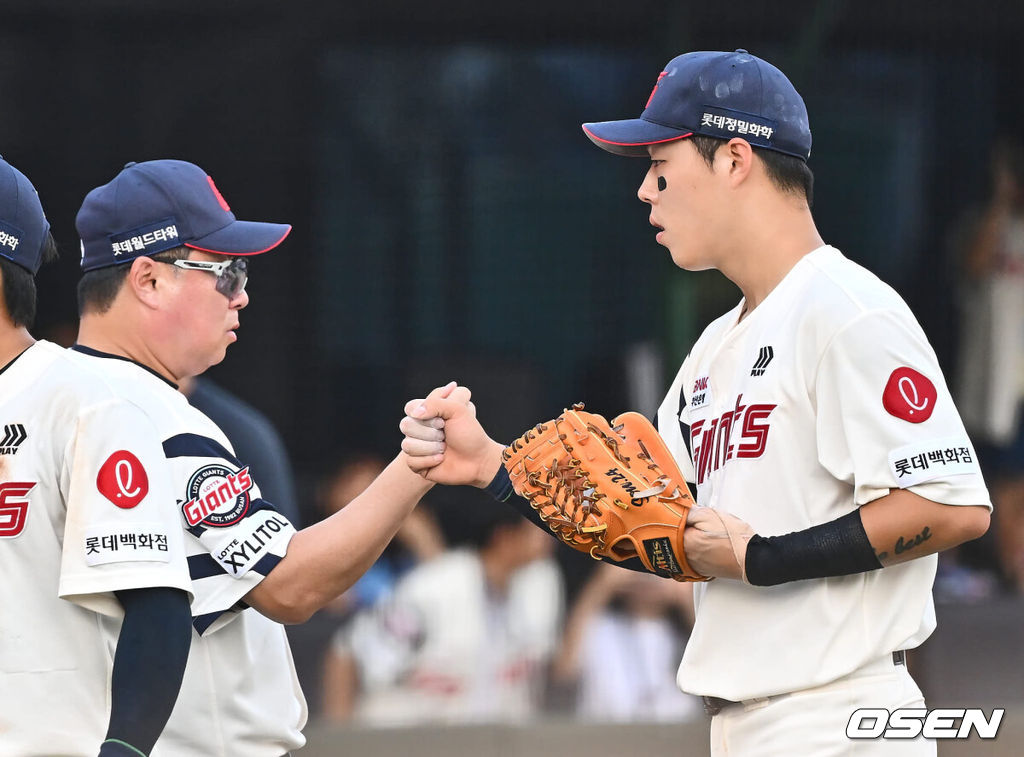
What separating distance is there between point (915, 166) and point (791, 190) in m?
4.07

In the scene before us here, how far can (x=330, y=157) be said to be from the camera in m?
5.99

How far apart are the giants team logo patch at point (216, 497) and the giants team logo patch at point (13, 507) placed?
0.89 feet

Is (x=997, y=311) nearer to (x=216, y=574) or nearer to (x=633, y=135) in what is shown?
(x=633, y=135)

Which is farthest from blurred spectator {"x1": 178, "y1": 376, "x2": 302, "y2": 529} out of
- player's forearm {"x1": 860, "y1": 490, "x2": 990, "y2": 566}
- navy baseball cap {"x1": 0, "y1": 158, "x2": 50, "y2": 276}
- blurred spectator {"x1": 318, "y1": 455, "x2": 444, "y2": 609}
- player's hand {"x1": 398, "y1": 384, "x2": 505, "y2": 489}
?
player's forearm {"x1": 860, "y1": 490, "x2": 990, "y2": 566}

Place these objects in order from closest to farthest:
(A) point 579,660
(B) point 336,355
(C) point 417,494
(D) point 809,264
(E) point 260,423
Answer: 1. (D) point 809,264
2. (C) point 417,494
3. (E) point 260,423
4. (A) point 579,660
5. (B) point 336,355

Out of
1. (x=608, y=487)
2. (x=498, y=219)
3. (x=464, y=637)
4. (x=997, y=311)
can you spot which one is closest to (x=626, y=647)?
(x=464, y=637)

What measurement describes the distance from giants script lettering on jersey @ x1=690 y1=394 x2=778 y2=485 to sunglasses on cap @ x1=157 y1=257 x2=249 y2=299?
820 mm

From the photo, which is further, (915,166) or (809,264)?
(915,166)

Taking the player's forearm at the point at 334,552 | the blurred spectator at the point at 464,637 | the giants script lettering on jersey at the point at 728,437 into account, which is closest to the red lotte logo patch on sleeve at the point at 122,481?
the player's forearm at the point at 334,552

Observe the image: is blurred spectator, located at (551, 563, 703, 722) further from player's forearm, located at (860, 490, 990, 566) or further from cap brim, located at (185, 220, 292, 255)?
player's forearm, located at (860, 490, 990, 566)

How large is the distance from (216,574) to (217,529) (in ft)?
0.24

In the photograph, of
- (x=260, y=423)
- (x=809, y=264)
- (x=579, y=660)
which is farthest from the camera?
(x=579, y=660)

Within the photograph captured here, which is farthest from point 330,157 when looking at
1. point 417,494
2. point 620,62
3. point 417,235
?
point 417,494

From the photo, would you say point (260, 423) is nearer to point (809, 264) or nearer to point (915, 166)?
point (809, 264)
